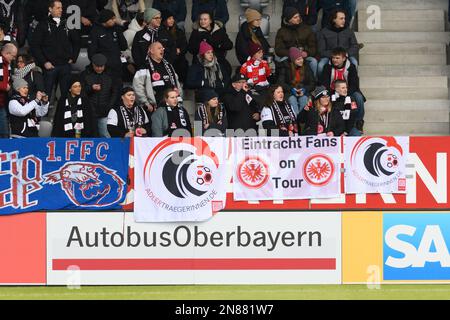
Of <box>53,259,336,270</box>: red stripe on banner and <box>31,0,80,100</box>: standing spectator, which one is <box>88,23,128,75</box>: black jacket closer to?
<box>31,0,80,100</box>: standing spectator

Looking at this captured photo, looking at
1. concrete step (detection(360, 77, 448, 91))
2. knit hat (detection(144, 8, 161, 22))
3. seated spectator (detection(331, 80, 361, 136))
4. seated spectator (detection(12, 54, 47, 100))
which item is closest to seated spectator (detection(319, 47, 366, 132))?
seated spectator (detection(331, 80, 361, 136))

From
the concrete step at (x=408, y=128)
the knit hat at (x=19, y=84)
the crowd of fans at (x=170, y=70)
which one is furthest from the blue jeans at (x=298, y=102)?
the knit hat at (x=19, y=84)

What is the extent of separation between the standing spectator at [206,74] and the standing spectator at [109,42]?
1036 mm

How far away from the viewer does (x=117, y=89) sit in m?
14.8

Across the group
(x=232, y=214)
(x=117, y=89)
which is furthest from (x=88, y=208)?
(x=117, y=89)

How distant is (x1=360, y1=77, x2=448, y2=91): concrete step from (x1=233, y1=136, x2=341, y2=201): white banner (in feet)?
13.6

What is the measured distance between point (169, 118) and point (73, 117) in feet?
4.16

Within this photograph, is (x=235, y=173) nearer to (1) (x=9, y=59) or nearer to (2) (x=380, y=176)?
(2) (x=380, y=176)

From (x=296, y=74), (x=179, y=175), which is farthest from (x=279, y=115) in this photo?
(x=179, y=175)

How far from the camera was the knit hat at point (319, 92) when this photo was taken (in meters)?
14.6

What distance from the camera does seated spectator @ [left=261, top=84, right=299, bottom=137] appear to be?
1441 centimetres

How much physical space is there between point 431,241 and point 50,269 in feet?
14.6

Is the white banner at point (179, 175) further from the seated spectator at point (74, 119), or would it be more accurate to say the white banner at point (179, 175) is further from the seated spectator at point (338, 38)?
the seated spectator at point (338, 38)

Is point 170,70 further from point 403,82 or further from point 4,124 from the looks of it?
point 403,82
